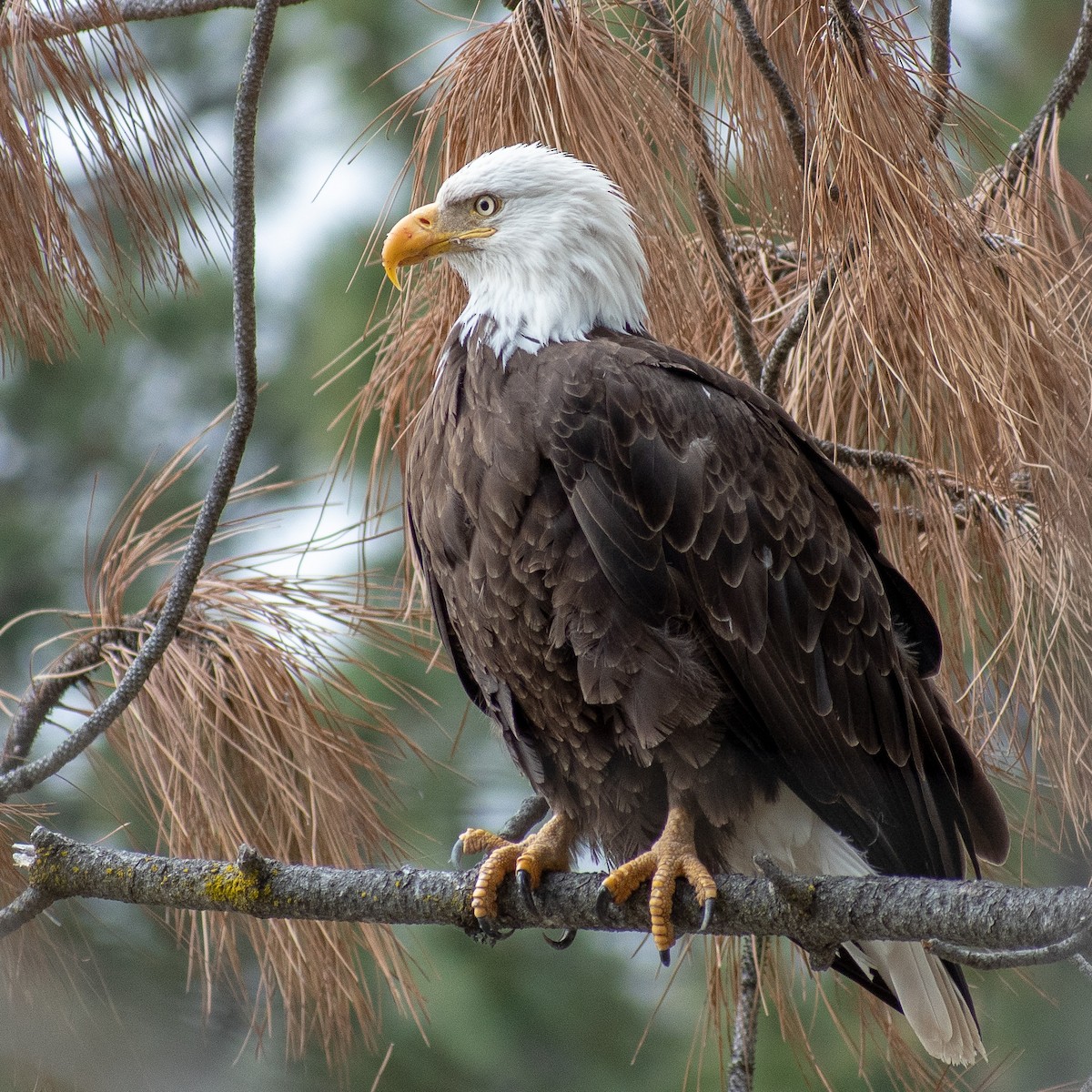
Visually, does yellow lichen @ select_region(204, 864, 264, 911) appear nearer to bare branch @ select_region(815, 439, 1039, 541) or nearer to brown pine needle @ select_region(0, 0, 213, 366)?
brown pine needle @ select_region(0, 0, 213, 366)

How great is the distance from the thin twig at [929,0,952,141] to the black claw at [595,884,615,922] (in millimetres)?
1233

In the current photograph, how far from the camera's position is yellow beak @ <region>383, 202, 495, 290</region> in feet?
7.95

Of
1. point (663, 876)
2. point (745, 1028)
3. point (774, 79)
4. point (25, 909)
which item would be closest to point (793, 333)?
point (774, 79)

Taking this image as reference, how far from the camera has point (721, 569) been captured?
2.11 meters

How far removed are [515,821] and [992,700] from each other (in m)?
0.93

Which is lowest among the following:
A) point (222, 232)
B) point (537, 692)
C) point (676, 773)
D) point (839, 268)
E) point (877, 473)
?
point (676, 773)

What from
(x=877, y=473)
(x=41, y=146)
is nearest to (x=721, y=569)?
(x=877, y=473)

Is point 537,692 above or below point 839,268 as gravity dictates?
below

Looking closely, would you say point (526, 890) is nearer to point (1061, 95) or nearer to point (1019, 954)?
point (1019, 954)

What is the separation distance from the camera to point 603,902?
6.84ft

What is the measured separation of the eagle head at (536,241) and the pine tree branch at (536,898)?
3.10ft

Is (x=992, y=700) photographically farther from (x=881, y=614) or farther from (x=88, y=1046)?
(x=88, y=1046)

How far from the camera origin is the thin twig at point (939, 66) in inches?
81.7

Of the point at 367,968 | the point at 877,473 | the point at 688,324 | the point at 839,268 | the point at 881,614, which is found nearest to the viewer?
the point at 839,268
